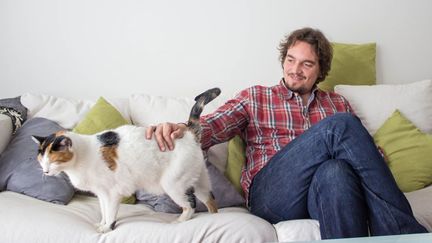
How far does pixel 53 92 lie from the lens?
7.09 feet

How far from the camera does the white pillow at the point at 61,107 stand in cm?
188

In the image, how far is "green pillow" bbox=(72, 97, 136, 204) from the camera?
1748mm

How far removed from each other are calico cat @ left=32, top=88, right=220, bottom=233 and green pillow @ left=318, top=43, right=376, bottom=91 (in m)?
1.07

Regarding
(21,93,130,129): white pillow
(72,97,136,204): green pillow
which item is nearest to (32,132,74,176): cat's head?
(72,97,136,204): green pillow

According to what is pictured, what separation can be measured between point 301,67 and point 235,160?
48 cm

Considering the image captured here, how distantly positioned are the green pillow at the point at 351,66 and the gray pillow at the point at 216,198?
75 centimetres

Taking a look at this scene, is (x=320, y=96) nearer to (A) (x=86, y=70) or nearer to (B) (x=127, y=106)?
(B) (x=127, y=106)

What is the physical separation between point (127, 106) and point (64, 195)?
567mm

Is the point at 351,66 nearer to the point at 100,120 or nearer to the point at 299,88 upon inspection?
the point at 299,88

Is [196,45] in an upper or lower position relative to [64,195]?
upper

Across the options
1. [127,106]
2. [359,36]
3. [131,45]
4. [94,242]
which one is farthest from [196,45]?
[94,242]

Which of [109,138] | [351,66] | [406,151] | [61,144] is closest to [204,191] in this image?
[109,138]

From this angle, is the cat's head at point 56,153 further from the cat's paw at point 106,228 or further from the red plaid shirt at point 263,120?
the red plaid shirt at point 263,120

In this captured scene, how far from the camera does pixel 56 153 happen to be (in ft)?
3.98
